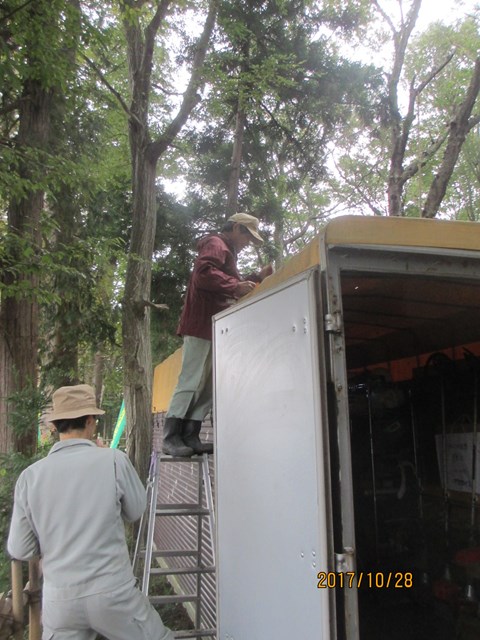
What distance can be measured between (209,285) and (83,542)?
1.76 meters

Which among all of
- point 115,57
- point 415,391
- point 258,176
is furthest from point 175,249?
point 415,391

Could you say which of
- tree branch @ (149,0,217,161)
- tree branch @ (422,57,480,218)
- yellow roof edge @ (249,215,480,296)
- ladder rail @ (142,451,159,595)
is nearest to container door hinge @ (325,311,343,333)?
yellow roof edge @ (249,215,480,296)

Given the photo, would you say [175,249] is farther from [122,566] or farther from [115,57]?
[122,566]

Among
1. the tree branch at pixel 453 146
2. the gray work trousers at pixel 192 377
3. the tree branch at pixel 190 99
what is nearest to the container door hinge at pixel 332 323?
the gray work trousers at pixel 192 377

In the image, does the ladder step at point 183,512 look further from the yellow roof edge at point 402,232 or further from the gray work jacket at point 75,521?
the yellow roof edge at point 402,232

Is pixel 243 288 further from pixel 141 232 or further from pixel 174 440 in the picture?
pixel 141 232

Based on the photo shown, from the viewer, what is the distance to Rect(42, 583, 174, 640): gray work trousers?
251cm

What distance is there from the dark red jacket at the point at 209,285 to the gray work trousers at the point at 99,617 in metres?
1.77

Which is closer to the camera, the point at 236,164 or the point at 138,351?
the point at 138,351

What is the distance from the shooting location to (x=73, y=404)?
9.64ft

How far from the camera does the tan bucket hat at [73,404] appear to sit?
2891mm

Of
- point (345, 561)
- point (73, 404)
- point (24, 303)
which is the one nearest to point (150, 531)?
point (73, 404)

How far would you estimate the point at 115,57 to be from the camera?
11250 mm

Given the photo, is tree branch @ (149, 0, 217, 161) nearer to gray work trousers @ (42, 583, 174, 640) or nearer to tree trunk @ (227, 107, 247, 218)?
tree trunk @ (227, 107, 247, 218)
